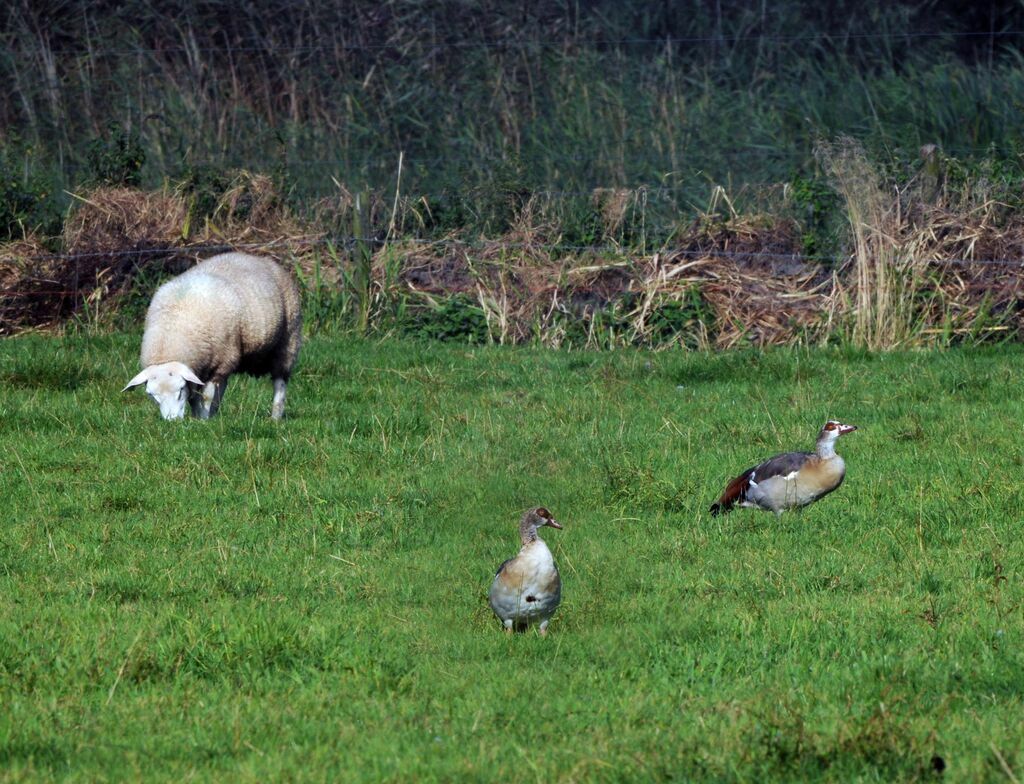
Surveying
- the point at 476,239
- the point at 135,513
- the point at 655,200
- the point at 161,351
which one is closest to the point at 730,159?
the point at 655,200

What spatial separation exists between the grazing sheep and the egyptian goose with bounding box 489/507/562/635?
5.33 metres

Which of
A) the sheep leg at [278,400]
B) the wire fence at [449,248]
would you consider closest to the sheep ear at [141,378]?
the sheep leg at [278,400]

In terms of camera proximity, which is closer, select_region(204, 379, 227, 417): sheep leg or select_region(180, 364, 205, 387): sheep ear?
select_region(180, 364, 205, 387): sheep ear

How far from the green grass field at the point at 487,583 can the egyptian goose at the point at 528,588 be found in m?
0.14

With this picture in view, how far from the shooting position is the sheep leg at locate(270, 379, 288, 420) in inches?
466

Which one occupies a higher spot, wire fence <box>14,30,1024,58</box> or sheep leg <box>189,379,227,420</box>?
wire fence <box>14,30,1024,58</box>

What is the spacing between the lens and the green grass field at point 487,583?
5.23 m

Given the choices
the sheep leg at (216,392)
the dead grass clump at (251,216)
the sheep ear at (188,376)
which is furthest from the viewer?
the dead grass clump at (251,216)

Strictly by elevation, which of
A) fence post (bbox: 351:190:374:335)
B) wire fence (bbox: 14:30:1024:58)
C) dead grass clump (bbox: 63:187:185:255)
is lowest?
fence post (bbox: 351:190:374:335)

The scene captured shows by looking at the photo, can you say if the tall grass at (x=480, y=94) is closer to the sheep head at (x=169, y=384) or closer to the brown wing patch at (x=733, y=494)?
the sheep head at (x=169, y=384)

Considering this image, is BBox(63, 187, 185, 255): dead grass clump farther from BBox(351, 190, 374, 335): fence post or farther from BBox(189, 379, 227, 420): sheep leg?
BBox(189, 379, 227, 420): sheep leg

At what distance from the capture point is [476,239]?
55.1ft

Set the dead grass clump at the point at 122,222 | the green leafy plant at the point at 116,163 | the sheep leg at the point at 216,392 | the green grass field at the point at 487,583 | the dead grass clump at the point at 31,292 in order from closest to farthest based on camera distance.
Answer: the green grass field at the point at 487,583
the sheep leg at the point at 216,392
the dead grass clump at the point at 31,292
the dead grass clump at the point at 122,222
the green leafy plant at the point at 116,163

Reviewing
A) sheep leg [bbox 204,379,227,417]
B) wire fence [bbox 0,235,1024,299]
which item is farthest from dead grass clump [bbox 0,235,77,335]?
sheep leg [bbox 204,379,227,417]
